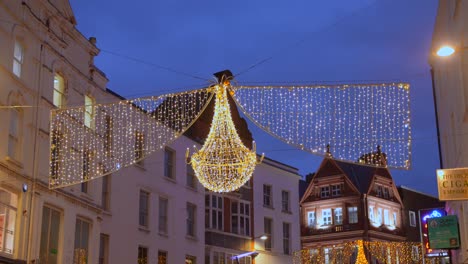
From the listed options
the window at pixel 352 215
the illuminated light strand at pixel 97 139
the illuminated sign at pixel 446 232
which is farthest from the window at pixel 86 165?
the window at pixel 352 215

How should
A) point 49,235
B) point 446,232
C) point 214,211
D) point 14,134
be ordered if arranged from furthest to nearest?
point 214,211 → point 49,235 → point 446,232 → point 14,134

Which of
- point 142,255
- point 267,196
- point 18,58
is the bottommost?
point 142,255

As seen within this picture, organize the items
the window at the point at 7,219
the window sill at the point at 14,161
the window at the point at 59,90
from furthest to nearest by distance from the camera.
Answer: the window at the point at 59,90, the window sill at the point at 14,161, the window at the point at 7,219

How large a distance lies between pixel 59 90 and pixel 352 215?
4346 centimetres

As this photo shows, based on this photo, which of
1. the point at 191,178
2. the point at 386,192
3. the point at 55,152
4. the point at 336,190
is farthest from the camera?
the point at 386,192

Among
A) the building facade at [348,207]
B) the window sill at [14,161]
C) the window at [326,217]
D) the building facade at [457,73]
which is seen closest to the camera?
the building facade at [457,73]

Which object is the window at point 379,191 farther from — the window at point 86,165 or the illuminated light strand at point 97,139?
the window at point 86,165

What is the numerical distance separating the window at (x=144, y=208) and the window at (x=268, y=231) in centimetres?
1154

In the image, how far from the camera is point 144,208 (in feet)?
110

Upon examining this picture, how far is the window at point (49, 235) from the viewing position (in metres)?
24.9

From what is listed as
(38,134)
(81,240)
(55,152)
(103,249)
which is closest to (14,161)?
(38,134)

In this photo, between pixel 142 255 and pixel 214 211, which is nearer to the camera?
pixel 142 255

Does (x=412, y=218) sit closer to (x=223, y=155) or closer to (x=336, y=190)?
(x=336, y=190)

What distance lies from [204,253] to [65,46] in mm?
15224
